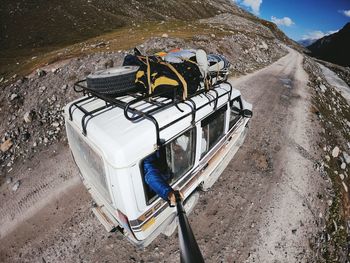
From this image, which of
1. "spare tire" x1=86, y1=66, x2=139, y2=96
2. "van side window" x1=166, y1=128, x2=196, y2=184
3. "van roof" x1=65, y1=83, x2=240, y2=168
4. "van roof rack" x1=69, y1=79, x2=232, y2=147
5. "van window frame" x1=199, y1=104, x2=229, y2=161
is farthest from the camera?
"van window frame" x1=199, y1=104, x2=229, y2=161

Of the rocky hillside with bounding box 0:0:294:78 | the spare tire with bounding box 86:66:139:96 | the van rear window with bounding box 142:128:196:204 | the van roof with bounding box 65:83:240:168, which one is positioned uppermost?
the spare tire with bounding box 86:66:139:96

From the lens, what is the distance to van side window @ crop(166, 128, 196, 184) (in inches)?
148

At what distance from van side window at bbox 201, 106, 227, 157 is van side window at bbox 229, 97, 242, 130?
558mm

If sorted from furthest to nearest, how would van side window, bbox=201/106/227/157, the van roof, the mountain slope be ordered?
the mountain slope
van side window, bbox=201/106/227/157
the van roof

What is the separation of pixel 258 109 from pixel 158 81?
27.0ft

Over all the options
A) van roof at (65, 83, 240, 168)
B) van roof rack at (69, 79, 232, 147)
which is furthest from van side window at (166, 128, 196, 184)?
van roof rack at (69, 79, 232, 147)

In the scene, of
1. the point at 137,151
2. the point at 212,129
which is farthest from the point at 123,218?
the point at 212,129

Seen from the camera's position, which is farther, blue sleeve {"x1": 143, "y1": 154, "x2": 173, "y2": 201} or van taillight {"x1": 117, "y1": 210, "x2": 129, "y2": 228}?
van taillight {"x1": 117, "y1": 210, "x2": 129, "y2": 228}

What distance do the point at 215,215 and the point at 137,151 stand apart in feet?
11.3

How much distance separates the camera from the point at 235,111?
5.95 meters

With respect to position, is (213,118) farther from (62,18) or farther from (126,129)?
(62,18)

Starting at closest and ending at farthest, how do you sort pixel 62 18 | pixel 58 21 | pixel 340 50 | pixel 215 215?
1. pixel 215 215
2. pixel 58 21
3. pixel 62 18
4. pixel 340 50

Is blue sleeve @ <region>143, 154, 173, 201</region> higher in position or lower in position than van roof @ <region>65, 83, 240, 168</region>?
lower

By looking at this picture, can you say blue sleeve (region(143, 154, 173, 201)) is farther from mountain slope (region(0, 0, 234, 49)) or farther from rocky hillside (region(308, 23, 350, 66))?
rocky hillside (region(308, 23, 350, 66))
